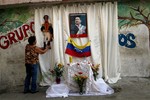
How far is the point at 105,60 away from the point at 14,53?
3.04 metres

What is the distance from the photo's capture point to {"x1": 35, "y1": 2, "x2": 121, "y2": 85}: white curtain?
10531 mm

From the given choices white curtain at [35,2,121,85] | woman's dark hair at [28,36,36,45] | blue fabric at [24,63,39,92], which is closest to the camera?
woman's dark hair at [28,36,36,45]

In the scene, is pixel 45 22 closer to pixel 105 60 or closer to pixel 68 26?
pixel 68 26

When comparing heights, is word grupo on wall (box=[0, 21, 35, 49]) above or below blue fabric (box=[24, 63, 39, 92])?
above

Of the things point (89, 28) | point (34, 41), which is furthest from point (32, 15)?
point (89, 28)

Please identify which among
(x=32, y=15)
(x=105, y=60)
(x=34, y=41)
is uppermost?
(x=32, y=15)

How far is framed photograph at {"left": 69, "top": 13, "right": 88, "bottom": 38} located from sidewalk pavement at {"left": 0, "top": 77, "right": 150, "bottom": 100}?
6.37ft

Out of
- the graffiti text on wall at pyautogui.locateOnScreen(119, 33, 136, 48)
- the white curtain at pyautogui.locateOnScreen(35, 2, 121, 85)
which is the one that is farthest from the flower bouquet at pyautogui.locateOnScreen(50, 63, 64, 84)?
the graffiti text on wall at pyautogui.locateOnScreen(119, 33, 136, 48)

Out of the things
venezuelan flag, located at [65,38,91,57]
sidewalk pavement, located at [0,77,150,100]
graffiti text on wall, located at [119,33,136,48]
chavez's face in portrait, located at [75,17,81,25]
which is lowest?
sidewalk pavement, located at [0,77,150,100]

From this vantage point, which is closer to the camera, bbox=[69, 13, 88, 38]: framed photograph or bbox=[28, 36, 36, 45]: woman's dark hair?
bbox=[28, 36, 36, 45]: woman's dark hair

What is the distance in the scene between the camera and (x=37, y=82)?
10.8 meters

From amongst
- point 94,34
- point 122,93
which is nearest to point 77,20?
point 94,34

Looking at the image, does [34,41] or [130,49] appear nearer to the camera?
[34,41]

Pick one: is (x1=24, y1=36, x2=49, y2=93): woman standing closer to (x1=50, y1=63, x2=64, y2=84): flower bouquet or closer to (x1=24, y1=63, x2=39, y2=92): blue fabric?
(x1=24, y1=63, x2=39, y2=92): blue fabric
